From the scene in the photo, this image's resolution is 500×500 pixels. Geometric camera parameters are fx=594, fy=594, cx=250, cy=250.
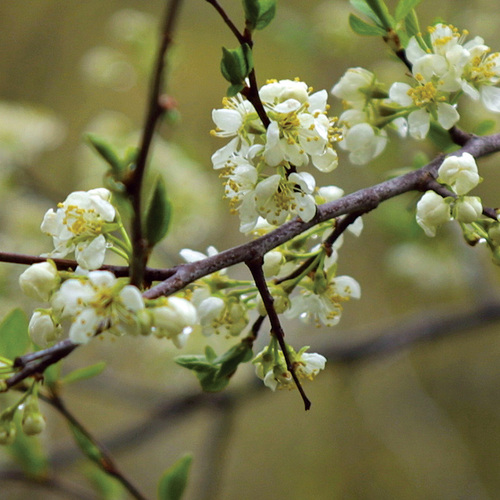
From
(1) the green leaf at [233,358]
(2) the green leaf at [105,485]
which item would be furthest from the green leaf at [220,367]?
(2) the green leaf at [105,485]

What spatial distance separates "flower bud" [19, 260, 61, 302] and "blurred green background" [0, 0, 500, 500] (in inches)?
35.5

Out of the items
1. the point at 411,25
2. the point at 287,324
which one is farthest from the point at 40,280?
the point at 287,324

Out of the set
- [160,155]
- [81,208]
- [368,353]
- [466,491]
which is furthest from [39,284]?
[466,491]

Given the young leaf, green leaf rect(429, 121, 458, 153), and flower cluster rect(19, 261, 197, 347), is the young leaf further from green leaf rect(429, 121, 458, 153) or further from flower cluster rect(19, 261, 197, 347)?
flower cluster rect(19, 261, 197, 347)

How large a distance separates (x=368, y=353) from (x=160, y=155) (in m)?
0.68

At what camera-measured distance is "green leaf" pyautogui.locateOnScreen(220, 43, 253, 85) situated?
16.4 inches

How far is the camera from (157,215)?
1.28ft

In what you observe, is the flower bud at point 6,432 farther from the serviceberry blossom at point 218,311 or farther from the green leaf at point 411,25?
the green leaf at point 411,25

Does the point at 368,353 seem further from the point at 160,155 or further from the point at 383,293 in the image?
the point at 383,293

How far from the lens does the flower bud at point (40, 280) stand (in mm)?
417

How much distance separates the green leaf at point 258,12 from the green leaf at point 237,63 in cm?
3

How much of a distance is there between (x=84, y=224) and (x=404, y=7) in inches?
13.4

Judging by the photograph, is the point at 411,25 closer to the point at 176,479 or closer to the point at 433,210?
the point at 433,210

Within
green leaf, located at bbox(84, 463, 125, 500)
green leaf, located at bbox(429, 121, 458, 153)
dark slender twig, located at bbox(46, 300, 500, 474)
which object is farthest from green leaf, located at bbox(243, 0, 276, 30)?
dark slender twig, located at bbox(46, 300, 500, 474)
